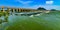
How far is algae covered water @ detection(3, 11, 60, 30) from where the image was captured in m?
1.54

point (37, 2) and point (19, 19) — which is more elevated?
point (37, 2)

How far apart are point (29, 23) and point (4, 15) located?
13.8 inches

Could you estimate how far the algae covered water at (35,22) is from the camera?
5.07ft

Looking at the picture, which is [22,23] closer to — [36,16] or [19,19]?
[19,19]

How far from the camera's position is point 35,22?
61.7 inches

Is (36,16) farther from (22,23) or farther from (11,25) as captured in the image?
(11,25)

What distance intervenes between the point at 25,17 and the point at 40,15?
202 mm

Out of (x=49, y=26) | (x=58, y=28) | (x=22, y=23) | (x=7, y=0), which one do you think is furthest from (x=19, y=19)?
(x=58, y=28)

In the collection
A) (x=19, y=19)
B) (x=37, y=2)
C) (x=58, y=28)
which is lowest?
(x=58, y=28)

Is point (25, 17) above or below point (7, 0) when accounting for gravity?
below

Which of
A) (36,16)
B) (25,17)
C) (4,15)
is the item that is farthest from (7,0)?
(36,16)

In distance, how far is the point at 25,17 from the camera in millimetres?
1582

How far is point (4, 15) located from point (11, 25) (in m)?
0.16

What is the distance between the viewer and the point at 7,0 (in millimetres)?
1598
